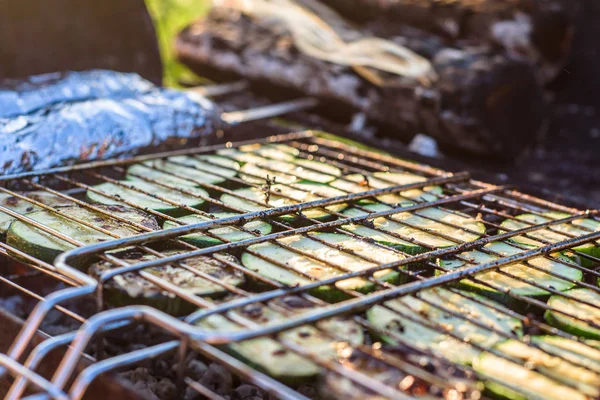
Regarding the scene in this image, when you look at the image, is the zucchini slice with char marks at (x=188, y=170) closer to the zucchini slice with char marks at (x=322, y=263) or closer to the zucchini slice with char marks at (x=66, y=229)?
the zucchini slice with char marks at (x=66, y=229)

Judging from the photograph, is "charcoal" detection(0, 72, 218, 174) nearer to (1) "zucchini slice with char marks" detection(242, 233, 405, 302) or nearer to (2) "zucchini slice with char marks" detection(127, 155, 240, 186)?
(2) "zucchini slice with char marks" detection(127, 155, 240, 186)

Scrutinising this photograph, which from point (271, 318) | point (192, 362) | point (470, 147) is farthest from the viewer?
point (470, 147)

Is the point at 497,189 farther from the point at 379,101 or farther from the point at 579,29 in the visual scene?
the point at 579,29

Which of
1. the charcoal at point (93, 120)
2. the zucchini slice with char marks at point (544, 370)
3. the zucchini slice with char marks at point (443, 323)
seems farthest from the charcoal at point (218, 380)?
the charcoal at point (93, 120)

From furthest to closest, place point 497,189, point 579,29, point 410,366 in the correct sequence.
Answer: point 579,29 → point 497,189 → point 410,366

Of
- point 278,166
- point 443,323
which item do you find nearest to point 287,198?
point 278,166

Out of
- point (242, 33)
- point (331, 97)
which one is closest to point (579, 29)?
point (331, 97)
